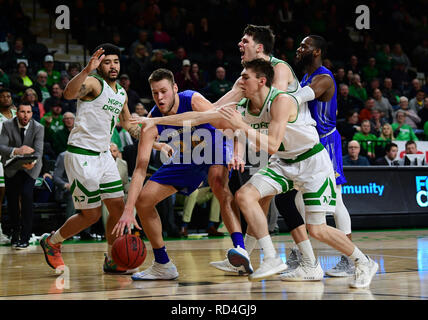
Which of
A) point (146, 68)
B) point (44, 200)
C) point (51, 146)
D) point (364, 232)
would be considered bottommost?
point (364, 232)

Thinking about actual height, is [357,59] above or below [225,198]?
above

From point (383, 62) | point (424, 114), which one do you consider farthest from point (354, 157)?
point (383, 62)

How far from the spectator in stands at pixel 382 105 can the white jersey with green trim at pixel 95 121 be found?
10340mm

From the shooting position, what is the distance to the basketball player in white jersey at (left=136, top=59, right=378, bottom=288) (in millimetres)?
4816

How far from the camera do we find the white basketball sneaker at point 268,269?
4.63 meters

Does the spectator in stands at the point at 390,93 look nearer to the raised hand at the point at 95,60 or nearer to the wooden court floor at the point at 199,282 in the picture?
the wooden court floor at the point at 199,282

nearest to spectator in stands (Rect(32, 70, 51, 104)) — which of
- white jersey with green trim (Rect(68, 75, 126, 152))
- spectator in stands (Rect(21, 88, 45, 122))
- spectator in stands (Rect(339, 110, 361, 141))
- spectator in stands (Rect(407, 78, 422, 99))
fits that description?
spectator in stands (Rect(21, 88, 45, 122))

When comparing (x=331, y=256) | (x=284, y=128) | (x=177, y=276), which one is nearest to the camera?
(x=284, y=128)

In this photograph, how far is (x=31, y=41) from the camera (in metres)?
14.3

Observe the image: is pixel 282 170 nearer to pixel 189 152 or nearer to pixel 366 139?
pixel 189 152

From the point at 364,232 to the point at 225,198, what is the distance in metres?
5.49
